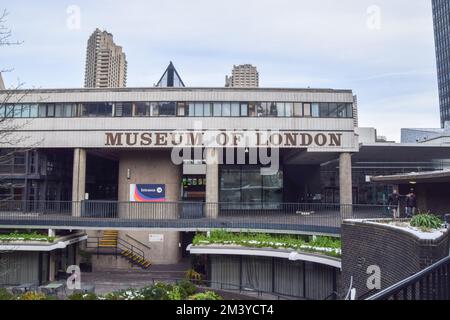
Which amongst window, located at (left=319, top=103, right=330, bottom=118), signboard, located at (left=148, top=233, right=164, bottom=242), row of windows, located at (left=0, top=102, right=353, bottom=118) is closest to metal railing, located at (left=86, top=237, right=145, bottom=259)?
signboard, located at (left=148, top=233, right=164, bottom=242)

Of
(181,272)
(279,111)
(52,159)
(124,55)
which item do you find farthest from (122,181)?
(124,55)

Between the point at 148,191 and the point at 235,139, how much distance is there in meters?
8.68

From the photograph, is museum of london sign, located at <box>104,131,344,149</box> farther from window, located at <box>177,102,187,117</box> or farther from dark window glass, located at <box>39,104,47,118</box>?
dark window glass, located at <box>39,104,47,118</box>

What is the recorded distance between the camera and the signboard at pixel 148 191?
2803 centimetres

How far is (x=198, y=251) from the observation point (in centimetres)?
1959

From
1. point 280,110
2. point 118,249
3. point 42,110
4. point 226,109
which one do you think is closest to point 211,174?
point 226,109

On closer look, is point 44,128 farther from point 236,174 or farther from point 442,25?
point 442,25

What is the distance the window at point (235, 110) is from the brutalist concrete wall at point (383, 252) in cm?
1374

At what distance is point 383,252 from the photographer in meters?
10.9

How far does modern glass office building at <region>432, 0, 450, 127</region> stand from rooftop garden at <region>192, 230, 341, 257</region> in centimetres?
14277

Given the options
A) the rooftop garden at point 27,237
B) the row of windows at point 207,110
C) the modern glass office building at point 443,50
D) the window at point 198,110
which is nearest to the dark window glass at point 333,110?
the row of windows at point 207,110

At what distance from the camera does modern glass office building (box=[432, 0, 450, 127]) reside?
136625mm

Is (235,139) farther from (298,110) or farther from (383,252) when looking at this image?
(383,252)

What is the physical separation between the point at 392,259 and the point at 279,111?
Result: 1695cm
